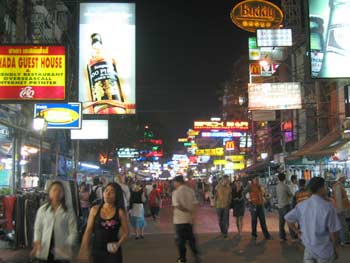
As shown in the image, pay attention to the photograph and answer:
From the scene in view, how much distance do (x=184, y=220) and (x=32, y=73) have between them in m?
5.93

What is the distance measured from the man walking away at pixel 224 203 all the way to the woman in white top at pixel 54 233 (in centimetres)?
944

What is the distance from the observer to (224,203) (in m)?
15.8

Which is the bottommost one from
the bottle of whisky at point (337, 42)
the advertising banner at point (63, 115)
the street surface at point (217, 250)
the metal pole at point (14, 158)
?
the street surface at point (217, 250)

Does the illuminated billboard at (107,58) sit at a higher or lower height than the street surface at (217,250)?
higher


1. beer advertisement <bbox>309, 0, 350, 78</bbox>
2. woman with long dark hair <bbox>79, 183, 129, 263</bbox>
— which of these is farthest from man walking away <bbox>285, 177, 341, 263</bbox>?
beer advertisement <bbox>309, 0, 350, 78</bbox>

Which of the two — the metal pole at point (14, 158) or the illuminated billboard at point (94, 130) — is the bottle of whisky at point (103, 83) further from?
the metal pole at point (14, 158)

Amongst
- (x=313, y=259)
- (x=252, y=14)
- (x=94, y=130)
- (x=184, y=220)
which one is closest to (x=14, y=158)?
(x=184, y=220)

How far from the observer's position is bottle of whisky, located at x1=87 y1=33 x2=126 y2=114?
22.4 m

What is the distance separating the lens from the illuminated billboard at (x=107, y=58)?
2230 cm

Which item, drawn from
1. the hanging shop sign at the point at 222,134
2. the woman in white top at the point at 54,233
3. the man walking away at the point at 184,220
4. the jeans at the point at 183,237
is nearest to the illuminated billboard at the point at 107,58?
the man walking away at the point at 184,220

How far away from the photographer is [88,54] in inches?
879

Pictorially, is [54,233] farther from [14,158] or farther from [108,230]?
[14,158]

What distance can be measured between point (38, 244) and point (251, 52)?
38.0m

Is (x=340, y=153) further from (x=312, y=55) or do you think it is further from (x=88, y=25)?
(x=88, y=25)
